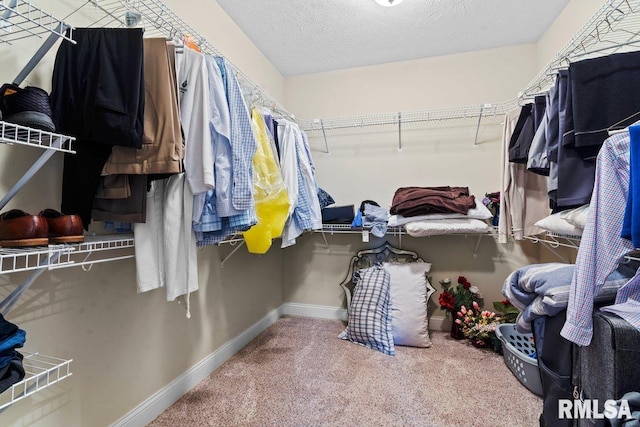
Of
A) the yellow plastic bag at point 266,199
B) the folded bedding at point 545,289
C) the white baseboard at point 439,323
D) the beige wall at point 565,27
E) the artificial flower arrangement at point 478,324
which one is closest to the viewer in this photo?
the folded bedding at point 545,289

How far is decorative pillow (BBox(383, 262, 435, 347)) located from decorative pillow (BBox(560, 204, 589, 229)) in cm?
118

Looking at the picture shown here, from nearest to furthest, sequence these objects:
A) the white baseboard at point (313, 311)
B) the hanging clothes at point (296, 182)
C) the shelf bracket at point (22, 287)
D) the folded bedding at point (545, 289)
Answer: the shelf bracket at point (22, 287) → the folded bedding at point (545, 289) → the hanging clothes at point (296, 182) → the white baseboard at point (313, 311)

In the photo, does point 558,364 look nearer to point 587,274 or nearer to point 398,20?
point 587,274

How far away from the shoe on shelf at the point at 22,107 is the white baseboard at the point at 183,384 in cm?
122

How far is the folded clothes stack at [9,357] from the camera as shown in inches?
26.9

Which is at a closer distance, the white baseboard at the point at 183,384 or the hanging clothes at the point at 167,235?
the hanging clothes at the point at 167,235

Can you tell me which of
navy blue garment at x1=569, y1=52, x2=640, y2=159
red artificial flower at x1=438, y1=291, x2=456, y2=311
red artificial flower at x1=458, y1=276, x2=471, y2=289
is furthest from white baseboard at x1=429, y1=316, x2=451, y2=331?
navy blue garment at x1=569, y1=52, x2=640, y2=159

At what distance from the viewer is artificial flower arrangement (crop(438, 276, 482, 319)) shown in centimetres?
223

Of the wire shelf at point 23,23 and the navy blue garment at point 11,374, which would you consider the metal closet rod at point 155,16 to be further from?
the navy blue garment at point 11,374

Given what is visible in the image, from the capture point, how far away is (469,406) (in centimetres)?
146

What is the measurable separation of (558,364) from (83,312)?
1.81 metres

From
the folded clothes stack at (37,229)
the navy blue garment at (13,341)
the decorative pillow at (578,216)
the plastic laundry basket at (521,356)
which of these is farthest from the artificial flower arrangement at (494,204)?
the navy blue garment at (13,341)

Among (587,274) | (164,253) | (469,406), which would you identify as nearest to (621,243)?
(587,274)

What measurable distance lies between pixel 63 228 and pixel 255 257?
5.04 ft
